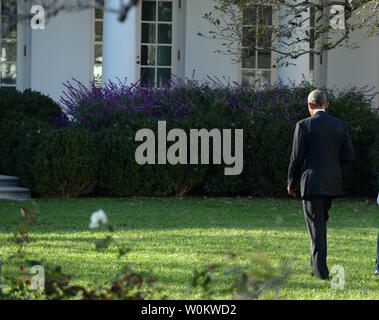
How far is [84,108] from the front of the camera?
13523 millimetres

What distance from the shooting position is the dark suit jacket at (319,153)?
6.58m

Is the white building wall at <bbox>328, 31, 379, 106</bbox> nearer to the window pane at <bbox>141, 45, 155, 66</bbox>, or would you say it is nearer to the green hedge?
the window pane at <bbox>141, 45, 155, 66</bbox>

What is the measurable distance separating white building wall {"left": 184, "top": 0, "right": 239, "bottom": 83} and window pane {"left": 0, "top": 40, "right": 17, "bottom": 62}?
3.85 meters

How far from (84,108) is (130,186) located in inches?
72.4

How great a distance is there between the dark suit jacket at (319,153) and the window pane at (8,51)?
38.0ft

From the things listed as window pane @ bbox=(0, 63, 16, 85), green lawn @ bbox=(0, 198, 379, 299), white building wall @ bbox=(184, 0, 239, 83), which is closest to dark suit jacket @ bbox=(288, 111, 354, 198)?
green lawn @ bbox=(0, 198, 379, 299)

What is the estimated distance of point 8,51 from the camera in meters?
17.0

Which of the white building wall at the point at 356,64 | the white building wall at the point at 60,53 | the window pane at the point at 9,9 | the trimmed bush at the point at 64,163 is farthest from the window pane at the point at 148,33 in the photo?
the window pane at the point at 9,9

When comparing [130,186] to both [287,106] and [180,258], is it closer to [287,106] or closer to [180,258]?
[287,106]

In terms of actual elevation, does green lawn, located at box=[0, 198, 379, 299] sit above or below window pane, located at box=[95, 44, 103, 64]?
below

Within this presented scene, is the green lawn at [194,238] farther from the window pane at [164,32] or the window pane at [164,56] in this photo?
the window pane at [164,32]

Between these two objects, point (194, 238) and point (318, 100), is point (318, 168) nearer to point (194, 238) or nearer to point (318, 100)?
point (318, 100)

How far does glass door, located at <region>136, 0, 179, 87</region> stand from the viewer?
683 inches
